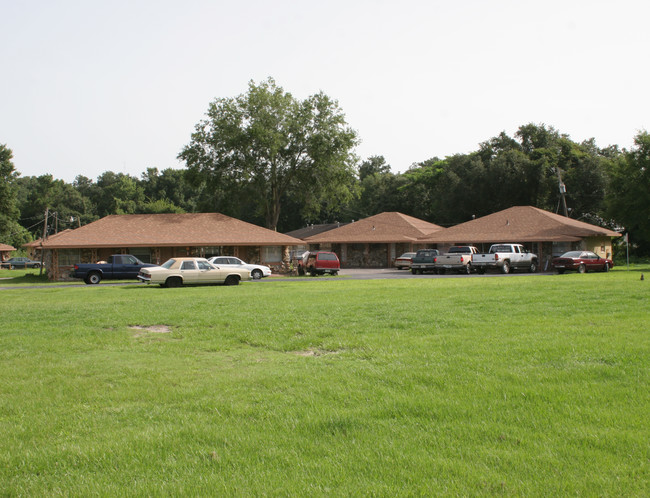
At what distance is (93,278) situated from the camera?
108ft

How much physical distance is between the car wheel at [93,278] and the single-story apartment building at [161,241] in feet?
23.2

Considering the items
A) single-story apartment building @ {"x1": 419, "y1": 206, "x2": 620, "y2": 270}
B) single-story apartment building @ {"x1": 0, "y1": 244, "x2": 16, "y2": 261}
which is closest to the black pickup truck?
single-story apartment building @ {"x1": 419, "y1": 206, "x2": 620, "y2": 270}

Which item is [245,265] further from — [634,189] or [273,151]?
[634,189]

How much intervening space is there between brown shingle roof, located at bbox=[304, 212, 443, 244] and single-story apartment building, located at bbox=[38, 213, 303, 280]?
11.3 meters

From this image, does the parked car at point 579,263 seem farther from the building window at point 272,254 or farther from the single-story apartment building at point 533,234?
the building window at point 272,254

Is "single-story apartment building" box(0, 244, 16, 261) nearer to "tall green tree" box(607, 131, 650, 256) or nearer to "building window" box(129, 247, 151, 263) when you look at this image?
"building window" box(129, 247, 151, 263)

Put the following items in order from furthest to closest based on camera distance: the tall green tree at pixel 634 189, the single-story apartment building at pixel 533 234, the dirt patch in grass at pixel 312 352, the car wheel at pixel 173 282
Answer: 1. the single-story apartment building at pixel 533 234
2. the tall green tree at pixel 634 189
3. the car wheel at pixel 173 282
4. the dirt patch in grass at pixel 312 352

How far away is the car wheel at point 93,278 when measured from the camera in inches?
1289

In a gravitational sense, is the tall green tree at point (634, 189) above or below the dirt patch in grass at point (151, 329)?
above

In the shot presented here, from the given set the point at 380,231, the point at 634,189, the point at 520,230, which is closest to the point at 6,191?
the point at 380,231

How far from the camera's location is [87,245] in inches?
1548

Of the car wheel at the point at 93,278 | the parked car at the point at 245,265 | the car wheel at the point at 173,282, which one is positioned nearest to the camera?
the car wheel at the point at 173,282

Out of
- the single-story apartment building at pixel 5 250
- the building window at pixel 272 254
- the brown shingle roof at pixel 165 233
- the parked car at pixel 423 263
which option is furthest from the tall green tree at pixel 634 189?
the single-story apartment building at pixel 5 250

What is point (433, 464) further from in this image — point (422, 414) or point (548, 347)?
point (548, 347)
